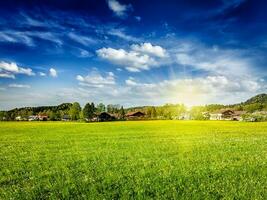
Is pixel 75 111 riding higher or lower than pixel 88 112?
Result: higher

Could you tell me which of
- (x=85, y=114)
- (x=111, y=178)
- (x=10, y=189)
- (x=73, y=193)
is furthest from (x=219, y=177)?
(x=85, y=114)

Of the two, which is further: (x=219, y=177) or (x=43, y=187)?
(x=219, y=177)

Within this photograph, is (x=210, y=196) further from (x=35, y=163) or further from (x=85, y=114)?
(x=85, y=114)

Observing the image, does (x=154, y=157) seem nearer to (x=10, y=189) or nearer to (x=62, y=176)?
(x=62, y=176)

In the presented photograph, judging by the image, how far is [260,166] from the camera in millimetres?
17203

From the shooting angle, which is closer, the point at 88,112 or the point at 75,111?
the point at 88,112

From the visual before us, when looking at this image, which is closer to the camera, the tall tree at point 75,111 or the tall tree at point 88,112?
the tall tree at point 88,112

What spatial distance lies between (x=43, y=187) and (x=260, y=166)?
488 inches

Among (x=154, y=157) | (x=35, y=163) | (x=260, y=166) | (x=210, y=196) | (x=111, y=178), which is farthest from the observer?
(x=154, y=157)

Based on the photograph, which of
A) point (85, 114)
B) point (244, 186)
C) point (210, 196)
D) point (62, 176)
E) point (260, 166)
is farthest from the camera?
point (85, 114)

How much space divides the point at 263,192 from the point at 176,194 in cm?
350

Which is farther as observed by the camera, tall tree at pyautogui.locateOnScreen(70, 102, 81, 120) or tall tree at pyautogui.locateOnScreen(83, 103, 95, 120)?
tall tree at pyautogui.locateOnScreen(70, 102, 81, 120)

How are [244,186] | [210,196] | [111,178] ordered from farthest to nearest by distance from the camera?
[111,178]
[244,186]
[210,196]

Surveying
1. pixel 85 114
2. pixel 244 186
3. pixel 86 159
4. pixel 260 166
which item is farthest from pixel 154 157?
pixel 85 114
